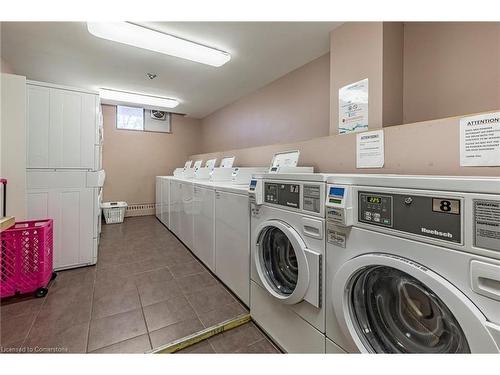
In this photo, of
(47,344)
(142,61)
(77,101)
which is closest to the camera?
(47,344)

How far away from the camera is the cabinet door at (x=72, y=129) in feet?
7.53

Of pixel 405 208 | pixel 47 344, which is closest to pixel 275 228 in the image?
pixel 405 208

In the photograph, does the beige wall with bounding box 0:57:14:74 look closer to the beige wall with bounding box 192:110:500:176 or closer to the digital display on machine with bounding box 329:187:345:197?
the beige wall with bounding box 192:110:500:176

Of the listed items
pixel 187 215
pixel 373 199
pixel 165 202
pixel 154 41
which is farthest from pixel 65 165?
pixel 373 199

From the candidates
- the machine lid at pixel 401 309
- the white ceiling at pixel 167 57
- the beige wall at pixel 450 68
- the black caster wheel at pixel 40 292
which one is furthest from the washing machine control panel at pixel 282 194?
the black caster wheel at pixel 40 292

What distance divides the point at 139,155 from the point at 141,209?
122 centimetres

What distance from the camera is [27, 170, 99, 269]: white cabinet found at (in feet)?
7.39

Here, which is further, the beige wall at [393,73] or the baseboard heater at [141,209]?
the baseboard heater at [141,209]

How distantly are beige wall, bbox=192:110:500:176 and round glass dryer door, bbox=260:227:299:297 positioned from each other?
0.79 metres

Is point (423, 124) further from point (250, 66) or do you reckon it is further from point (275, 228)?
point (250, 66)

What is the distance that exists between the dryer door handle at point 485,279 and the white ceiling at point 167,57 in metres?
2.12

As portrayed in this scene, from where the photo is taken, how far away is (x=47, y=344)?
4.50 ft

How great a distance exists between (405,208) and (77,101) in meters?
3.02

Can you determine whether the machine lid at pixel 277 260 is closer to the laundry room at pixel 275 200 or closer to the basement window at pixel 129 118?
the laundry room at pixel 275 200
